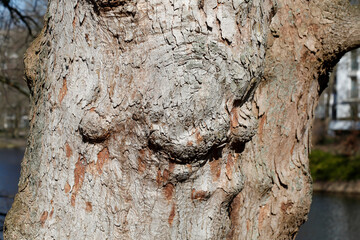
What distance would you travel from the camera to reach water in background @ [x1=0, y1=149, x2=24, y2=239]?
5289mm

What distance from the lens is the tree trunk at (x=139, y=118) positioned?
181cm

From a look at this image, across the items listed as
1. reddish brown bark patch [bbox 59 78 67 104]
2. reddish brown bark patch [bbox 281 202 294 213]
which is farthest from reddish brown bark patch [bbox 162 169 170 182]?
reddish brown bark patch [bbox 281 202 294 213]

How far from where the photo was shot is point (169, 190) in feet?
6.37

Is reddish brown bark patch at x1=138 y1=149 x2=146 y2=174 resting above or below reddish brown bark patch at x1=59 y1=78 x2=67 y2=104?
below

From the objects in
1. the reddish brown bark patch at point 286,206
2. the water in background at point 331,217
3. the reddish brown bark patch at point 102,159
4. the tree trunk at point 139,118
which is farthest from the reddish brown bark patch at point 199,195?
the water in background at point 331,217

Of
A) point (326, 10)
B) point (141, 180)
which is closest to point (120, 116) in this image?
point (141, 180)

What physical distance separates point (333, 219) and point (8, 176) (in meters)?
9.54

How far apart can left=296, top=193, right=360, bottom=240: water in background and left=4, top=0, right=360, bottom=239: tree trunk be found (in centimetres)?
682

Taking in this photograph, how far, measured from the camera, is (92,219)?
1984 millimetres

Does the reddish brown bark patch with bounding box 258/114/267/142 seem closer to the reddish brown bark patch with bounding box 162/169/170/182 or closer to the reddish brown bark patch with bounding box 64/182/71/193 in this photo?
the reddish brown bark patch with bounding box 162/169/170/182

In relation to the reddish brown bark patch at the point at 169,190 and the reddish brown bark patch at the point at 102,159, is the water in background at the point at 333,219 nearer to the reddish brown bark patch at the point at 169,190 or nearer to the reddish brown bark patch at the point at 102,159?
the reddish brown bark patch at the point at 169,190

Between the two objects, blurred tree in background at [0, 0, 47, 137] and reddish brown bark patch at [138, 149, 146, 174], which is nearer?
reddish brown bark patch at [138, 149, 146, 174]

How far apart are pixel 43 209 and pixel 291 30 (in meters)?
1.75

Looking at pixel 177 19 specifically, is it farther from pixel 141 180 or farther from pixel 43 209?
pixel 43 209
